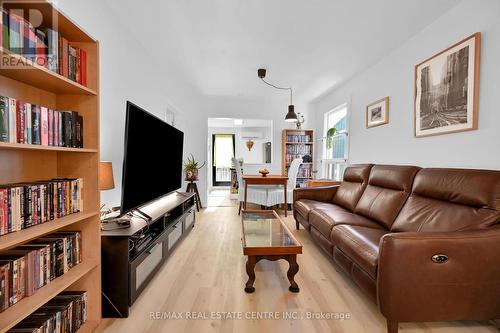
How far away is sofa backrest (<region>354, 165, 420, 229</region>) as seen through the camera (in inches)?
82.8

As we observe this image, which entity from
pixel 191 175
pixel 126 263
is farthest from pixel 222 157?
pixel 126 263

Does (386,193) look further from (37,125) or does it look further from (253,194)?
(37,125)

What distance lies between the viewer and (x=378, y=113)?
304 centimetres

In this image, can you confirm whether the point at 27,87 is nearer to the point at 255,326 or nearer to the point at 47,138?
the point at 47,138

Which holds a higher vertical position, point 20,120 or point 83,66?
point 83,66

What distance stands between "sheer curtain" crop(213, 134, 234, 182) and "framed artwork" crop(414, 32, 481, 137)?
5876 mm

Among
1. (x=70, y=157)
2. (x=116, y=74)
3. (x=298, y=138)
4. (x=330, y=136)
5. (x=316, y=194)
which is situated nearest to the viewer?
(x=70, y=157)

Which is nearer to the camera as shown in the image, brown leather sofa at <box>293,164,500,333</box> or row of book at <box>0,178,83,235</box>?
row of book at <box>0,178,83,235</box>

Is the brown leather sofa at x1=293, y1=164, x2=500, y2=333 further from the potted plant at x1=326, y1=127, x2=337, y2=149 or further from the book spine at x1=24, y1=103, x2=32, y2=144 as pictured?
the potted plant at x1=326, y1=127, x2=337, y2=149

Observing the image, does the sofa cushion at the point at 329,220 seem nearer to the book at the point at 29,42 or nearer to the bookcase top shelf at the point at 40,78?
the bookcase top shelf at the point at 40,78

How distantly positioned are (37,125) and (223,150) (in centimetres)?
676

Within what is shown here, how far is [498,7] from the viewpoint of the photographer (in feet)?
5.39

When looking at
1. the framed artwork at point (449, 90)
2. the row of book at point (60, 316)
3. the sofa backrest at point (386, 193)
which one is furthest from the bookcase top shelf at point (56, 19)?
the framed artwork at point (449, 90)

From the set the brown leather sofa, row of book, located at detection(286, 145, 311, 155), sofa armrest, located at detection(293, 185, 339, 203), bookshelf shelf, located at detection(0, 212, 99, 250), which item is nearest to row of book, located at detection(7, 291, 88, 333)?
bookshelf shelf, located at detection(0, 212, 99, 250)
